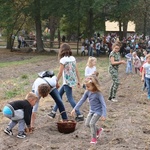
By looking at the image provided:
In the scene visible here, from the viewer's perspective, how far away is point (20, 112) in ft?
25.0

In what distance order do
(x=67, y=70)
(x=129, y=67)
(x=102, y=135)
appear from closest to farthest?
(x=102, y=135)
(x=67, y=70)
(x=129, y=67)

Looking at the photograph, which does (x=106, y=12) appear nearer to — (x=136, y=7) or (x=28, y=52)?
(x=136, y=7)

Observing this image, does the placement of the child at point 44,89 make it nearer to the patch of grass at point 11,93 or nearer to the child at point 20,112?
the child at point 20,112

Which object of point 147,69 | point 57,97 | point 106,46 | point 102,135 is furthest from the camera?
point 106,46

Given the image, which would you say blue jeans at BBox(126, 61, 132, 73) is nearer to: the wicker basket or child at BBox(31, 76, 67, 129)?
child at BBox(31, 76, 67, 129)

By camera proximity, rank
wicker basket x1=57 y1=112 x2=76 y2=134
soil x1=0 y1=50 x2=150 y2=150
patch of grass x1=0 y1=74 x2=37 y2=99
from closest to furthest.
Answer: soil x1=0 y1=50 x2=150 y2=150, wicker basket x1=57 y1=112 x2=76 y2=134, patch of grass x1=0 y1=74 x2=37 y2=99

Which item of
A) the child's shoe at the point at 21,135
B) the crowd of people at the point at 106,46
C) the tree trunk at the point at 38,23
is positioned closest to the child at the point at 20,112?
the child's shoe at the point at 21,135

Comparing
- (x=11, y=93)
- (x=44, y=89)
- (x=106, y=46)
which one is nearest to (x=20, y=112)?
(x=44, y=89)

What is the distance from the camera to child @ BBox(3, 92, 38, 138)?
297 inches

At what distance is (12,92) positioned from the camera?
13672mm

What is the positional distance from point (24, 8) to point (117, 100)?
25323 millimetres

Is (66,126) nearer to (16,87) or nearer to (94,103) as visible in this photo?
(94,103)

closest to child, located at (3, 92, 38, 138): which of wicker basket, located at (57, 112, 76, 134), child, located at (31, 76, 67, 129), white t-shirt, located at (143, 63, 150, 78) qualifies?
child, located at (31, 76, 67, 129)

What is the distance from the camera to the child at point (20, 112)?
7551mm
